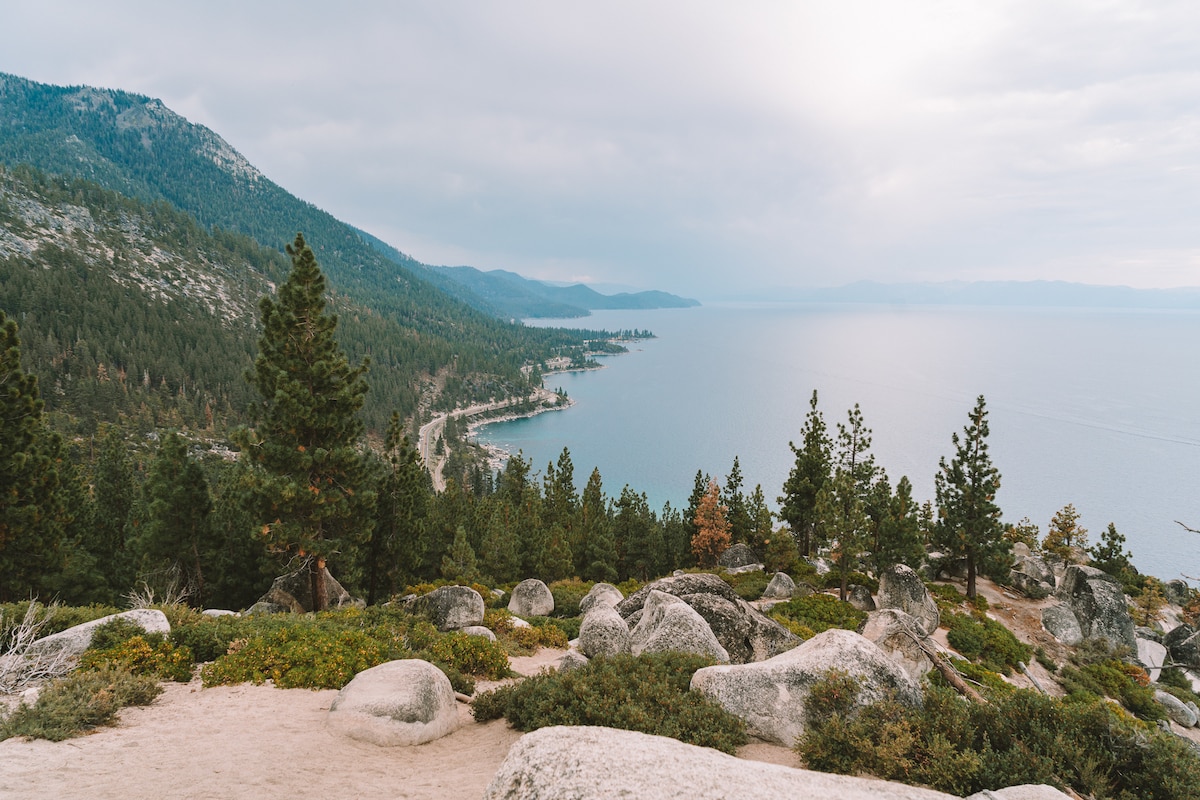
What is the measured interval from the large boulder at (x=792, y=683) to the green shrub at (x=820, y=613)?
1443 centimetres

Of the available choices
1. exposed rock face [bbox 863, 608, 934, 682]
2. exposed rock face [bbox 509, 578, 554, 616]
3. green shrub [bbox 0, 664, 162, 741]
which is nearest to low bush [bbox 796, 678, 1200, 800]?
exposed rock face [bbox 863, 608, 934, 682]

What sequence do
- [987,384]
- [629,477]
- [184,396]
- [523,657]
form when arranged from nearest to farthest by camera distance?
[523,657], [629,477], [184,396], [987,384]

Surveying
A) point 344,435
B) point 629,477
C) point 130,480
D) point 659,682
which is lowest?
point 629,477

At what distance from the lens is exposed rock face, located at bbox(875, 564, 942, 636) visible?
2611 centimetres

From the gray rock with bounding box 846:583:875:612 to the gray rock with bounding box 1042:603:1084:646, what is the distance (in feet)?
34.6

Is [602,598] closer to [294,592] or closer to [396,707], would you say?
[294,592]

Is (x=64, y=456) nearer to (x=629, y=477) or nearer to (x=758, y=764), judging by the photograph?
(x=758, y=764)

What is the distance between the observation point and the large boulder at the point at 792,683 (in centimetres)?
913

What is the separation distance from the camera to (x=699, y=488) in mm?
55094

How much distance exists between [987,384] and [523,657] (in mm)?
190998

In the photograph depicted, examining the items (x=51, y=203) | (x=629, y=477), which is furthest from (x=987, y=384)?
(x=51, y=203)

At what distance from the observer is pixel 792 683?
958 centimetres

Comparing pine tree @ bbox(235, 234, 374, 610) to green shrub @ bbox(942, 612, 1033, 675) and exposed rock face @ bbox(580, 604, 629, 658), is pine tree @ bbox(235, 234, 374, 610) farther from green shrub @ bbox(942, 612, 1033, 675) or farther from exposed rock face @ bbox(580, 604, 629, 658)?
green shrub @ bbox(942, 612, 1033, 675)

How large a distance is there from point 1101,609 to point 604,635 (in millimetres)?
31124
